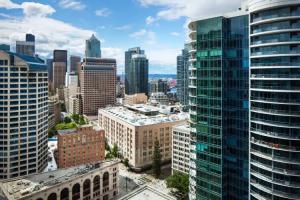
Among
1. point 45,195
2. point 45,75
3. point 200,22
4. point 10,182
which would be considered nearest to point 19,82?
point 45,75

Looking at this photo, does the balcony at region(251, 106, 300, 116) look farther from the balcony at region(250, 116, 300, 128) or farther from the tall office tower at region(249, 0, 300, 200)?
the balcony at region(250, 116, 300, 128)

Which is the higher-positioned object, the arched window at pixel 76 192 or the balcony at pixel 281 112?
the balcony at pixel 281 112

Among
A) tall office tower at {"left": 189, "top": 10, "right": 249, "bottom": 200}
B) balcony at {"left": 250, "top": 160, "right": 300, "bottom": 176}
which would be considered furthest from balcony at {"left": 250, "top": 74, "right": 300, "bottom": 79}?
balcony at {"left": 250, "top": 160, "right": 300, "bottom": 176}

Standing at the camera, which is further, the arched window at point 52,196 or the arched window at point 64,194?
the arched window at point 64,194

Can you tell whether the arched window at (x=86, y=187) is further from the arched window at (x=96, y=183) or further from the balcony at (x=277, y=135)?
the balcony at (x=277, y=135)

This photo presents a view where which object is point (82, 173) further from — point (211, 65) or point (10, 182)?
point (211, 65)

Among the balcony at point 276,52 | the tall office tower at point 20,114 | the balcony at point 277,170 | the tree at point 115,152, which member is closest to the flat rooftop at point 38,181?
the tall office tower at point 20,114
